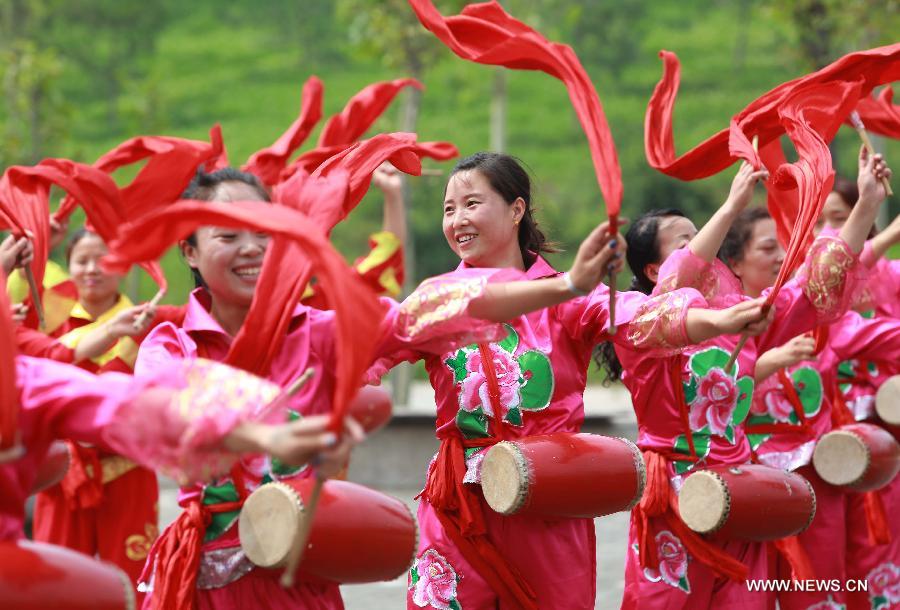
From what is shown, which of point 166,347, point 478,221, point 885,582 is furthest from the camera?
point 885,582

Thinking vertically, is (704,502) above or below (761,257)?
below

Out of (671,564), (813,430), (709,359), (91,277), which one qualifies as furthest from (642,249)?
(91,277)

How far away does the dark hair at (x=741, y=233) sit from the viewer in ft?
16.5

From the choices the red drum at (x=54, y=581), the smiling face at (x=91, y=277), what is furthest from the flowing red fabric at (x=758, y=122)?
the smiling face at (x=91, y=277)

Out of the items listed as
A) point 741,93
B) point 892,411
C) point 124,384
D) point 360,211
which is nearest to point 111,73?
point 360,211

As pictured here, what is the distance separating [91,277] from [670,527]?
2.66 m

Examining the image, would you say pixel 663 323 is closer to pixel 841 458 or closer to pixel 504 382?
pixel 504 382

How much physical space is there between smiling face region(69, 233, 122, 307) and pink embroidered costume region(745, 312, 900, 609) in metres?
2.57

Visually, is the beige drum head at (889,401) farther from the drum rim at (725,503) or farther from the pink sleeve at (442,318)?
the pink sleeve at (442,318)

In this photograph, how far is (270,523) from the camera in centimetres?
303

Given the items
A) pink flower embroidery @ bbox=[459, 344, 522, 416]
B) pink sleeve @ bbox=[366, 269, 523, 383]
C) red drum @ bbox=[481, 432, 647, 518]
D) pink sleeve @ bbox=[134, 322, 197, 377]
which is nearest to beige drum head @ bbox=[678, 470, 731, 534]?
red drum @ bbox=[481, 432, 647, 518]

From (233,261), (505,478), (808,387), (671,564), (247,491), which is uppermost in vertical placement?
(233,261)

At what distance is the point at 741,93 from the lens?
23.1 m

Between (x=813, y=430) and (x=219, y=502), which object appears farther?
(x=813, y=430)
